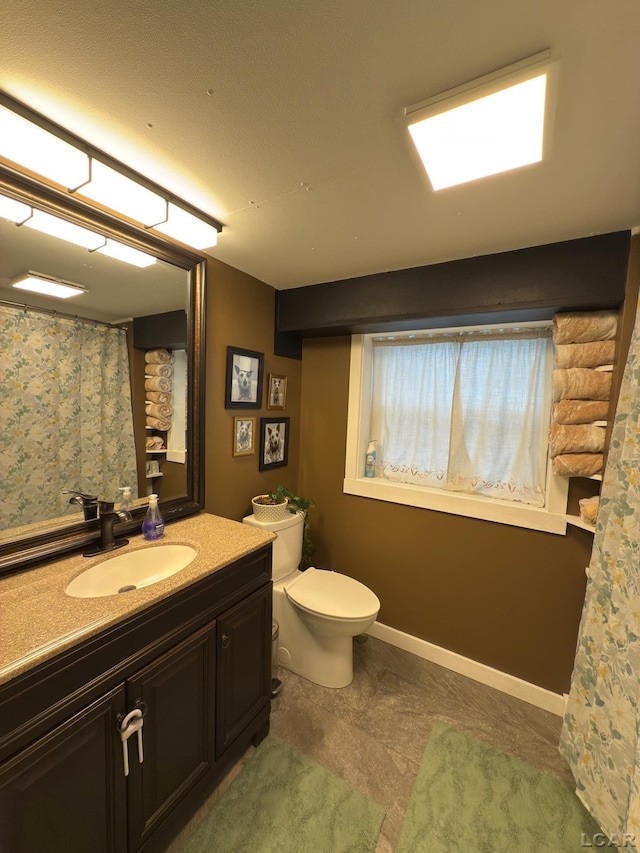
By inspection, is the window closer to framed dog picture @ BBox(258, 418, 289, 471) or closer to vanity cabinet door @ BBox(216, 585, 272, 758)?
framed dog picture @ BBox(258, 418, 289, 471)

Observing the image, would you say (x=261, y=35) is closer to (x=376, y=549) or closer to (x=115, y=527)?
(x=115, y=527)

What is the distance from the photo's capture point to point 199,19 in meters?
0.67

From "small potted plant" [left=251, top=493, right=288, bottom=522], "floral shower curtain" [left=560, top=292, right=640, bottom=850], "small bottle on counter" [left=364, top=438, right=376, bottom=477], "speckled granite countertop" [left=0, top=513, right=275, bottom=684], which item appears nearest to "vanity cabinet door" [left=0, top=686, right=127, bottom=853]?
"speckled granite countertop" [left=0, top=513, right=275, bottom=684]

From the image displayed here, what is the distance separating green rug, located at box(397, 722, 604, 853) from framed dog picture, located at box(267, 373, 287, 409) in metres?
1.93

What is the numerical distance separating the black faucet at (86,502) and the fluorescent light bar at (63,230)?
94 centimetres

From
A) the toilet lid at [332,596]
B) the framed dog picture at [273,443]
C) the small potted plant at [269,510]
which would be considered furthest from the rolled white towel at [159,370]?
the toilet lid at [332,596]

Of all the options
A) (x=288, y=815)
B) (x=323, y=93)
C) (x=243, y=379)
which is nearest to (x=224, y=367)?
(x=243, y=379)

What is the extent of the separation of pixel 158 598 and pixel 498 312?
A: 1.85m

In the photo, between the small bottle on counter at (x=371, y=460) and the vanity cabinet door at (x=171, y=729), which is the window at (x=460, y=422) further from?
the vanity cabinet door at (x=171, y=729)

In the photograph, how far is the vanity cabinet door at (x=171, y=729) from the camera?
1.00 m

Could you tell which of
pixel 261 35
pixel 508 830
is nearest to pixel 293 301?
pixel 261 35

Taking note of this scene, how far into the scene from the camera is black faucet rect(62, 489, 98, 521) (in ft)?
4.22

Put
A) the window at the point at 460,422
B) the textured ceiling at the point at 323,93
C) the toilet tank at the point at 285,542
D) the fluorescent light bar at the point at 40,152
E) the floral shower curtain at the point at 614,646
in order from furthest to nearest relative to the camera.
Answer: the toilet tank at the point at 285,542
the window at the point at 460,422
the floral shower curtain at the point at 614,646
the fluorescent light bar at the point at 40,152
the textured ceiling at the point at 323,93

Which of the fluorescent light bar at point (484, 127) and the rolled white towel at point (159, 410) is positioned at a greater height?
the fluorescent light bar at point (484, 127)
